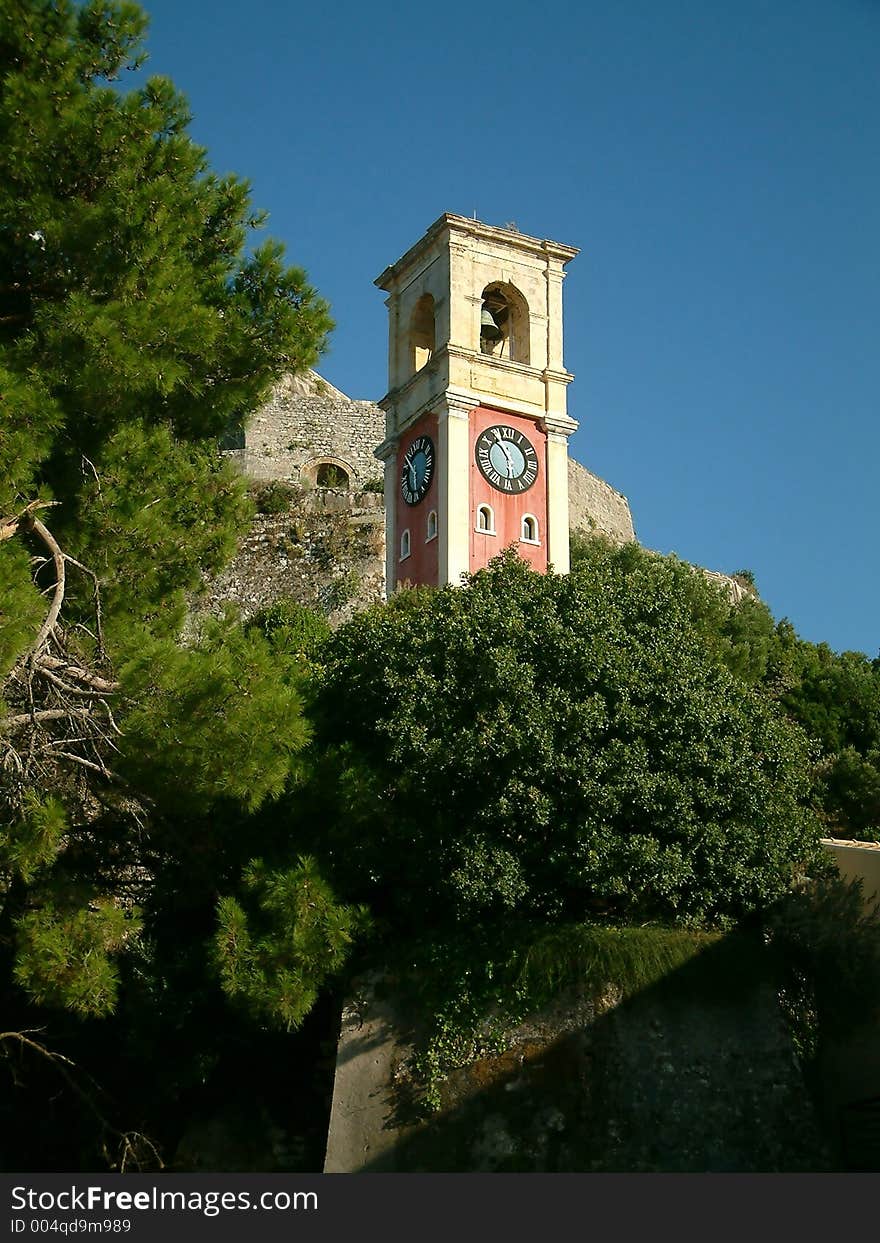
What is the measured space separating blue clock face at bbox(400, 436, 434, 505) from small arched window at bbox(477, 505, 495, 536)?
3.36 feet

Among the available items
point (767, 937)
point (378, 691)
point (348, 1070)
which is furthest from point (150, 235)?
point (767, 937)

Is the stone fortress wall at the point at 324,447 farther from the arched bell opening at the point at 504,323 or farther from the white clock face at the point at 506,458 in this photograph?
the white clock face at the point at 506,458

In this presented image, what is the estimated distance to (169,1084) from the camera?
533 inches

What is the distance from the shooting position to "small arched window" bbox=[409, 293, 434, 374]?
94.3 feet

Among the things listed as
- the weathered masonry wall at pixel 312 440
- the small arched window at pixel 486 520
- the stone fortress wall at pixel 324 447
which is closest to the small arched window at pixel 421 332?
the small arched window at pixel 486 520

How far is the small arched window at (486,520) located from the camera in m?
26.5

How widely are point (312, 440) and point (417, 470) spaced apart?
15.4 metres

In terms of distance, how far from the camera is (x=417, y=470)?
2744 centimetres

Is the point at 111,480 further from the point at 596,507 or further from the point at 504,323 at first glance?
the point at 596,507

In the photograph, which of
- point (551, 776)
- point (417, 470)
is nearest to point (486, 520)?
point (417, 470)

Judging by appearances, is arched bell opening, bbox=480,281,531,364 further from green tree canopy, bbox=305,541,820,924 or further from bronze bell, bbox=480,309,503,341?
green tree canopy, bbox=305,541,820,924

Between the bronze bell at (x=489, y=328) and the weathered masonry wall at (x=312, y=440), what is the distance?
1221 centimetres

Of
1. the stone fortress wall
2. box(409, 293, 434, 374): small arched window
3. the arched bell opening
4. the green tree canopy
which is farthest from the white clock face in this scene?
the stone fortress wall
